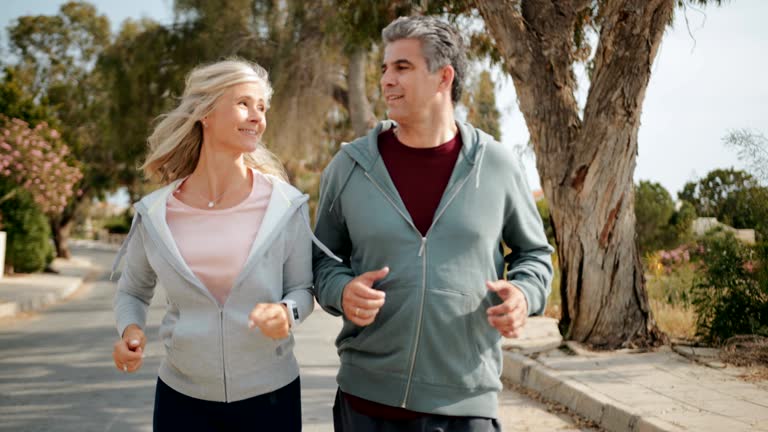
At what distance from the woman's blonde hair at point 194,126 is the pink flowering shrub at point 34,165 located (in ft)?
60.0

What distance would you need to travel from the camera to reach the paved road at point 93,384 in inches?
229

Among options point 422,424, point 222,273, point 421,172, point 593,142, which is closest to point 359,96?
point 593,142

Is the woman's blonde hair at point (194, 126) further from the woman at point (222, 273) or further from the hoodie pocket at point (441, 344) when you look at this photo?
the hoodie pocket at point (441, 344)

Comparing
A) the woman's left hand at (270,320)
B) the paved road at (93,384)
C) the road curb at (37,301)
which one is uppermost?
the woman's left hand at (270,320)

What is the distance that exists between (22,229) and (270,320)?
2131 cm

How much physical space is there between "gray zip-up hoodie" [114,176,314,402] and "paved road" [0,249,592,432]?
9.83ft

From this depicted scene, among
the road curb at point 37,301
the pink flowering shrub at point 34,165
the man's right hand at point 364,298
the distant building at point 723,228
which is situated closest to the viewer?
the man's right hand at point 364,298

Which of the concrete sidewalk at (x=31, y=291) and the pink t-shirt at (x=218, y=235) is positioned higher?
the pink t-shirt at (x=218, y=235)

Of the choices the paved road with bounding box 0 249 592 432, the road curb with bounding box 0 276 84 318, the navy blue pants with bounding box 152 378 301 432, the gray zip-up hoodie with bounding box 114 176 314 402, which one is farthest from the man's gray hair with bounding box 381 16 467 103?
the road curb with bounding box 0 276 84 318

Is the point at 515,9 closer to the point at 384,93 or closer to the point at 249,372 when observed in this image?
the point at 384,93

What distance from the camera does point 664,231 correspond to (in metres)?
20.2

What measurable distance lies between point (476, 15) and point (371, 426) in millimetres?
8209

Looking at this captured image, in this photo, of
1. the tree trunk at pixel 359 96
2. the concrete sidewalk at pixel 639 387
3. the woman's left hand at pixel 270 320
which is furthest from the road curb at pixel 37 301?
the woman's left hand at pixel 270 320

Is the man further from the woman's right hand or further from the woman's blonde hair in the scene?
the woman's right hand
